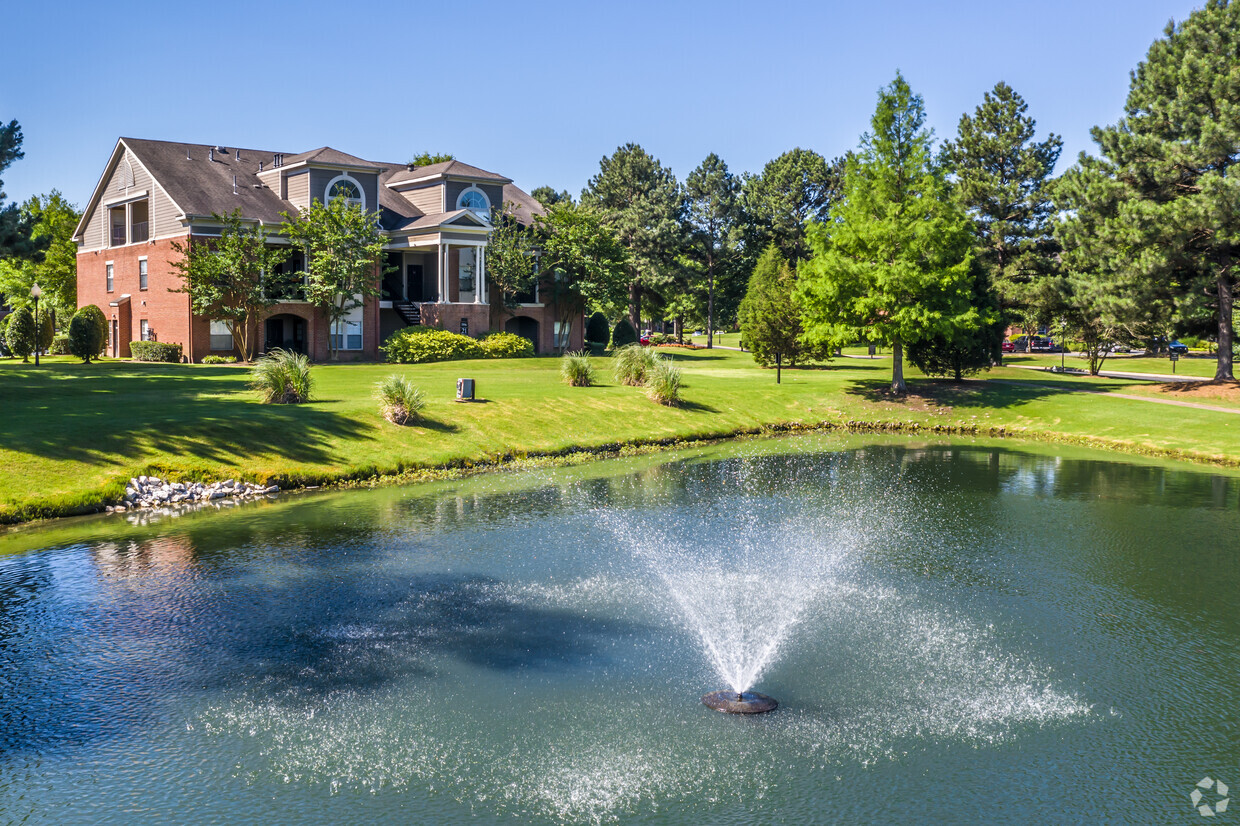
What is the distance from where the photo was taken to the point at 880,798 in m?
9.52

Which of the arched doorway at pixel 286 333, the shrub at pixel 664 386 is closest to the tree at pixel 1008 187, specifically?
the shrub at pixel 664 386

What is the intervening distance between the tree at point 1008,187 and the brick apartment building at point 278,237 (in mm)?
30178

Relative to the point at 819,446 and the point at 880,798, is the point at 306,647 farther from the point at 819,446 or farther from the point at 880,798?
the point at 819,446

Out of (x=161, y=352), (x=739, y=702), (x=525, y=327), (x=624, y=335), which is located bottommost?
(x=739, y=702)

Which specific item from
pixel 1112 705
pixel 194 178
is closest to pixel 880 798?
pixel 1112 705

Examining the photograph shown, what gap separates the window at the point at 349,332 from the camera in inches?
2247

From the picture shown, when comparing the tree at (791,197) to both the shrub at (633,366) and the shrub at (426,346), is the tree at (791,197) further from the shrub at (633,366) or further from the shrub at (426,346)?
the shrub at (633,366)

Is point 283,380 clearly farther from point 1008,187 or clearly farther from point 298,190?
point 1008,187

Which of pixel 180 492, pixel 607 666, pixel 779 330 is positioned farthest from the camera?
pixel 779 330

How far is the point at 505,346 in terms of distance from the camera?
58594mm

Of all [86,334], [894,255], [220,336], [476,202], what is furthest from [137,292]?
[894,255]

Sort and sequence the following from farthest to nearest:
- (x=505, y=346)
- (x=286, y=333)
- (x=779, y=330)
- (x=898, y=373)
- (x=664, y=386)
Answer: (x=505, y=346) → (x=286, y=333) → (x=779, y=330) → (x=898, y=373) → (x=664, y=386)

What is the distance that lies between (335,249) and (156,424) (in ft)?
95.5

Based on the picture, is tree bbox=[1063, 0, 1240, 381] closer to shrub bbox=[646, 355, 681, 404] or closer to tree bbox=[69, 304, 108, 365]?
shrub bbox=[646, 355, 681, 404]
